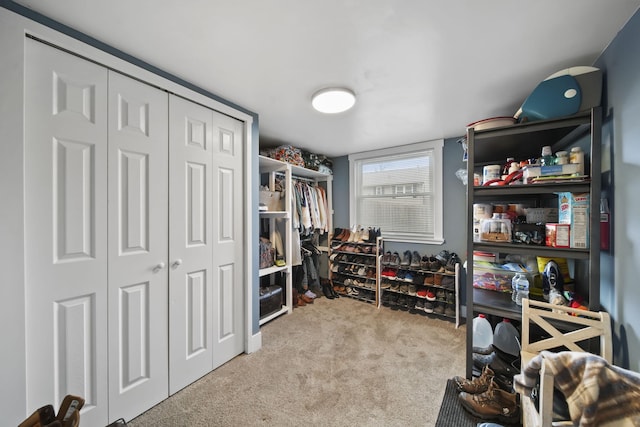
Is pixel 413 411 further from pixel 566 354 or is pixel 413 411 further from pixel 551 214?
pixel 551 214

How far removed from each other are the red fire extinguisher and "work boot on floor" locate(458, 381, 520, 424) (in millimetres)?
996

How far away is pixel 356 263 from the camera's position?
10.8ft

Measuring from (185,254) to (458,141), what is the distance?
2987mm

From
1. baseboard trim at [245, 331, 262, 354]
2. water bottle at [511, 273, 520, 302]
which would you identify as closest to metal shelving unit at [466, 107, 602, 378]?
water bottle at [511, 273, 520, 302]

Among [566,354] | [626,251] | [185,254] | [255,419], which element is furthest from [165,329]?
[626,251]

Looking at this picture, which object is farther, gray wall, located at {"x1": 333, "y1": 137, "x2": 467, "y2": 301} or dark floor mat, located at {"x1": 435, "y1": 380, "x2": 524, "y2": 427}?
gray wall, located at {"x1": 333, "y1": 137, "x2": 467, "y2": 301}

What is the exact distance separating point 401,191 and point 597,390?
105 inches

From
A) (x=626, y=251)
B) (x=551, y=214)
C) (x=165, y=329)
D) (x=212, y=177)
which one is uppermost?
(x=212, y=177)

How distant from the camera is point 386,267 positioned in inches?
126

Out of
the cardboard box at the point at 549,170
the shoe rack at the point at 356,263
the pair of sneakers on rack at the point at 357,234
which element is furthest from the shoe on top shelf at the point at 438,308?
the cardboard box at the point at 549,170

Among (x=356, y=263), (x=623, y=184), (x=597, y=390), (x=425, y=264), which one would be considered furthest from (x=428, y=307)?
(x=597, y=390)

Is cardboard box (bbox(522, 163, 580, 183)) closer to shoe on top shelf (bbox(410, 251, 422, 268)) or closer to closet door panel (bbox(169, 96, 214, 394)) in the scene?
shoe on top shelf (bbox(410, 251, 422, 268))

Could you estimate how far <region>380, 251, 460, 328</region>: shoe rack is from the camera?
266 cm

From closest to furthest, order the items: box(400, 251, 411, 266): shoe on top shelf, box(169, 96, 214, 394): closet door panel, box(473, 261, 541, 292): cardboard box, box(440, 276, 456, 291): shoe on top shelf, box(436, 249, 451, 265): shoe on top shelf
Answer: box(169, 96, 214, 394): closet door panel → box(473, 261, 541, 292): cardboard box → box(440, 276, 456, 291): shoe on top shelf → box(436, 249, 451, 265): shoe on top shelf → box(400, 251, 411, 266): shoe on top shelf
